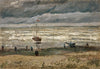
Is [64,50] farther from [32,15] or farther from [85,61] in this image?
[32,15]

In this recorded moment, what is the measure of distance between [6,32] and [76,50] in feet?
9.43

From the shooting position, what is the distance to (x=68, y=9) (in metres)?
7.57

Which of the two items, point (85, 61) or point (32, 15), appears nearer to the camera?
point (85, 61)

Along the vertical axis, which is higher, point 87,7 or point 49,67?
point 87,7

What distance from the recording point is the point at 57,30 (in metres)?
7.60

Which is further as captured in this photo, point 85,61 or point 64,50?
point 64,50

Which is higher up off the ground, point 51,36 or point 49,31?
point 49,31

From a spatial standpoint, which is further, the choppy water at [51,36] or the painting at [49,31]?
the choppy water at [51,36]

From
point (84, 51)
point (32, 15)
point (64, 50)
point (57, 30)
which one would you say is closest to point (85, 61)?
point (84, 51)

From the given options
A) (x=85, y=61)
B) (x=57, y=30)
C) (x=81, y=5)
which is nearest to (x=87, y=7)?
(x=81, y=5)

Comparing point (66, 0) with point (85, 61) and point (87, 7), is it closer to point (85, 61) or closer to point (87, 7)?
point (87, 7)

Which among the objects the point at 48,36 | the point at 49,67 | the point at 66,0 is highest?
the point at 66,0

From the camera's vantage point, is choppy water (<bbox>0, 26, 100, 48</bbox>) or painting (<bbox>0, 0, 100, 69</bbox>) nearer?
painting (<bbox>0, 0, 100, 69</bbox>)

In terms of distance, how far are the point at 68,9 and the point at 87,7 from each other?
0.76 m
